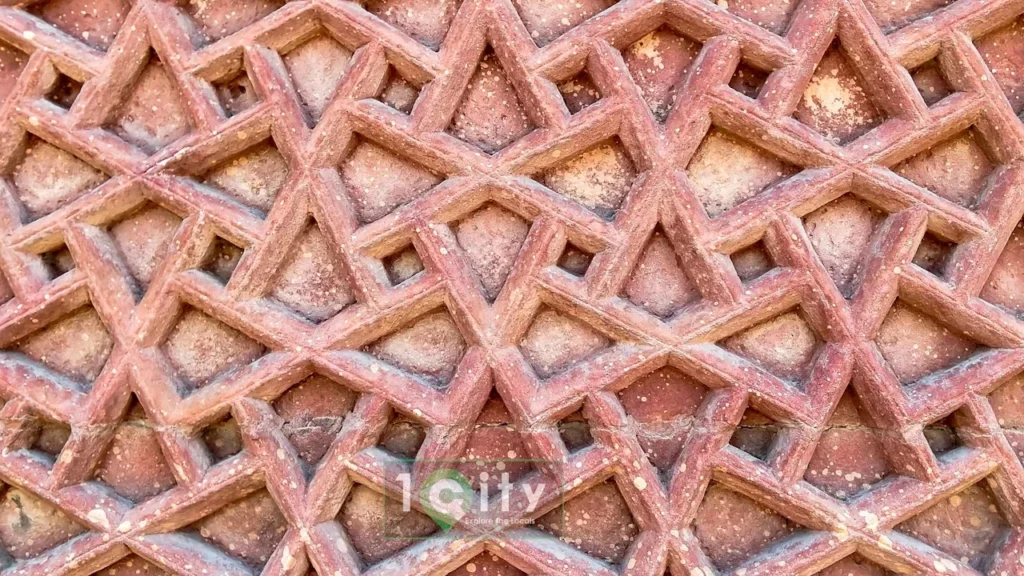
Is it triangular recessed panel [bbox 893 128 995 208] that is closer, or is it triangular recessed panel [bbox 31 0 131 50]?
triangular recessed panel [bbox 893 128 995 208]

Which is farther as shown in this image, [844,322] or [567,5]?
[567,5]

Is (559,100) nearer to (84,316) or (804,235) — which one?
(804,235)

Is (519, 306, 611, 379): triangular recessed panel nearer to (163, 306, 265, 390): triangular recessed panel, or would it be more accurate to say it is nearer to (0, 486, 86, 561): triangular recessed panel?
(163, 306, 265, 390): triangular recessed panel

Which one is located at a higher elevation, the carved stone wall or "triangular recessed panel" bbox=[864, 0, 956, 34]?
"triangular recessed panel" bbox=[864, 0, 956, 34]

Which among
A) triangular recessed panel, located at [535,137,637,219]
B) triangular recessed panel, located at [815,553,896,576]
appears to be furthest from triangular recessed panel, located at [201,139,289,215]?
triangular recessed panel, located at [815,553,896,576]

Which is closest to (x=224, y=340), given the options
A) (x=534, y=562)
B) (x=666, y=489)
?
(x=534, y=562)

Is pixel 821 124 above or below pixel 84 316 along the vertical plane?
above

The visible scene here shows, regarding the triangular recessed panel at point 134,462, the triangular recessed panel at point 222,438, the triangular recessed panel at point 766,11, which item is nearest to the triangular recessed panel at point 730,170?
the triangular recessed panel at point 766,11

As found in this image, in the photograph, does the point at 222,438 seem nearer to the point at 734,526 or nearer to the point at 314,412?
the point at 314,412

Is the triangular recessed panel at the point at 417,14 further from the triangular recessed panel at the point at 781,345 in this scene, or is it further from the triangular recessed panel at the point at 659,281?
the triangular recessed panel at the point at 781,345
